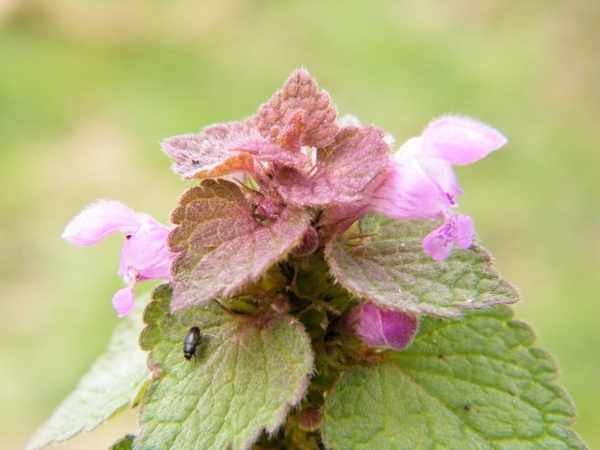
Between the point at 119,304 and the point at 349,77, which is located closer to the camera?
the point at 119,304

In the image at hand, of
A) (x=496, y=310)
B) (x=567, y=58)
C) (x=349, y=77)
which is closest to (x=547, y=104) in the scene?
(x=567, y=58)

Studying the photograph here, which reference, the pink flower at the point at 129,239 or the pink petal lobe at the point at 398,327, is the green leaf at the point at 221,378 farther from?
the pink petal lobe at the point at 398,327

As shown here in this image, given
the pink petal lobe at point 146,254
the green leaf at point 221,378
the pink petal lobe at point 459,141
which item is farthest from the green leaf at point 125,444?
the pink petal lobe at point 459,141

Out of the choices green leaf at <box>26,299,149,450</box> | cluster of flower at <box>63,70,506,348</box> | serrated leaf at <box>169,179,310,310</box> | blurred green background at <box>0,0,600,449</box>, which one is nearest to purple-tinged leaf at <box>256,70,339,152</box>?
cluster of flower at <box>63,70,506,348</box>

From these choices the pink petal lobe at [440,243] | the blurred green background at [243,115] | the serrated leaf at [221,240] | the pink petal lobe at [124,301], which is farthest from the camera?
the blurred green background at [243,115]

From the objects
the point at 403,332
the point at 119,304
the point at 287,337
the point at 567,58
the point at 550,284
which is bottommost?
the point at 550,284

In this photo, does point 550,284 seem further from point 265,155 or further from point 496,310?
point 265,155
